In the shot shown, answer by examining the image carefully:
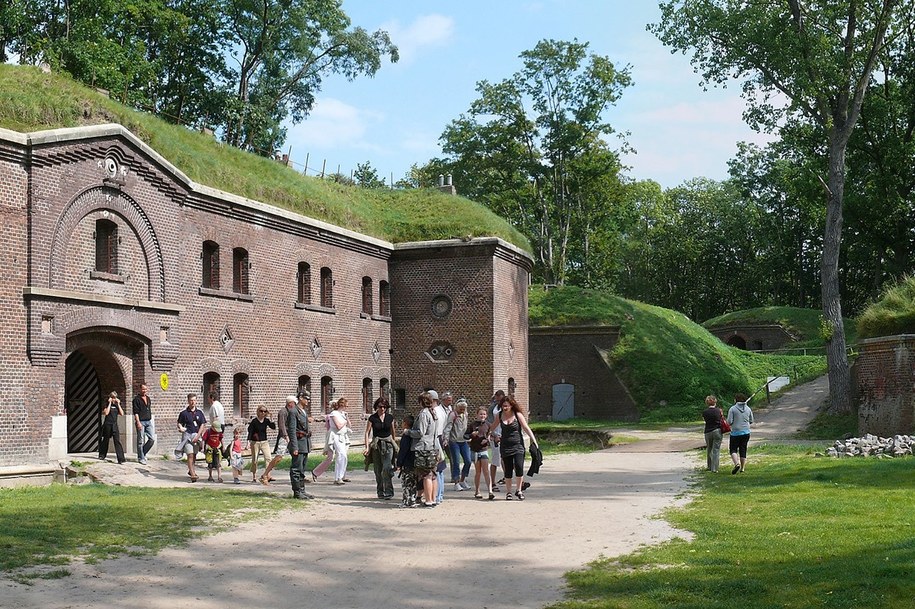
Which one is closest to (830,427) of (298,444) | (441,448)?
(441,448)

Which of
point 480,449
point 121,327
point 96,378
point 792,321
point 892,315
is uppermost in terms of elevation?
point 792,321

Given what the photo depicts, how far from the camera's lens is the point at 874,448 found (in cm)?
1969

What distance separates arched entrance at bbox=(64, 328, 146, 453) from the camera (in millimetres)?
19844

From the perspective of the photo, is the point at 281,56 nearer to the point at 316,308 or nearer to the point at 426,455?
the point at 316,308

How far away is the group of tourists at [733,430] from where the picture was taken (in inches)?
701

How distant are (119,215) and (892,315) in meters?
20.1

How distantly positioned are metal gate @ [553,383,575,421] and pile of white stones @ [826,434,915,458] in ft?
69.4

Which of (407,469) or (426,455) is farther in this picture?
(407,469)

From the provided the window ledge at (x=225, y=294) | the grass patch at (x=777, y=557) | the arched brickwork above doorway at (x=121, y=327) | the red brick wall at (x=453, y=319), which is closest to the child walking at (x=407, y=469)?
the grass patch at (x=777, y=557)

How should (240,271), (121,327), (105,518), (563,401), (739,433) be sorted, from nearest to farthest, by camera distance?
(105,518) → (739,433) → (121,327) → (240,271) → (563,401)

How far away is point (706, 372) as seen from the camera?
41094 mm

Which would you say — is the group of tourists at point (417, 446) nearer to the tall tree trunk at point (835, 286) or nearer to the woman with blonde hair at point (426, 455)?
the woman with blonde hair at point (426, 455)

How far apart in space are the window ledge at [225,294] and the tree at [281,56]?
20881mm

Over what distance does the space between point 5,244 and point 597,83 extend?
36394 mm
